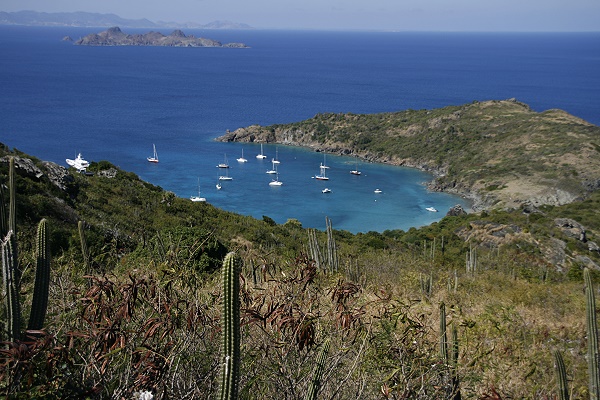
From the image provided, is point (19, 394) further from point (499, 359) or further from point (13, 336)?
point (499, 359)

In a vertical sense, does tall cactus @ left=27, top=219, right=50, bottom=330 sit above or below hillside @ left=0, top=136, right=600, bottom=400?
above

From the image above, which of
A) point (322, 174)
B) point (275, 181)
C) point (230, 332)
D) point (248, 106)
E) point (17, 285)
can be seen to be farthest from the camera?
point (248, 106)

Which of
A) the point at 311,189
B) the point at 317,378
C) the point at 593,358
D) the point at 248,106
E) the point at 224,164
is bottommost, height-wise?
the point at 311,189

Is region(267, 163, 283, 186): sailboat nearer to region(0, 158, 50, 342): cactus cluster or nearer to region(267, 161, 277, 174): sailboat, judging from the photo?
region(267, 161, 277, 174): sailboat

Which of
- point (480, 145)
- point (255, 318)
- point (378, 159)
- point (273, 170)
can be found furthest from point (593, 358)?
point (378, 159)

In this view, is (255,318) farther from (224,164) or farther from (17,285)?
(224,164)

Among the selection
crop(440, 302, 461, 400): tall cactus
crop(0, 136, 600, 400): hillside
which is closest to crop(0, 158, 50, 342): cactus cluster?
crop(0, 136, 600, 400): hillside

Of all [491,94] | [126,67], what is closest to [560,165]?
[491,94]
